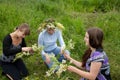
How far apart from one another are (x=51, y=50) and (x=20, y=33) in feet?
2.46

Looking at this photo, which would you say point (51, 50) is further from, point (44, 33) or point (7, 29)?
point (7, 29)

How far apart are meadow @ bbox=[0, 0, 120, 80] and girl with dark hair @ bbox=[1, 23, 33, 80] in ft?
0.74

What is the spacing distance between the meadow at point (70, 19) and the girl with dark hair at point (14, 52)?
0.23 metres

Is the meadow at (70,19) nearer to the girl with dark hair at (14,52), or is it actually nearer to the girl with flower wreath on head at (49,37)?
the girl with dark hair at (14,52)

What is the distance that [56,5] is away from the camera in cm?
754

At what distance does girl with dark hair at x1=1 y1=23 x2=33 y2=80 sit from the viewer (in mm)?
4750

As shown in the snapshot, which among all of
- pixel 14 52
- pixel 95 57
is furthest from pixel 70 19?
pixel 95 57

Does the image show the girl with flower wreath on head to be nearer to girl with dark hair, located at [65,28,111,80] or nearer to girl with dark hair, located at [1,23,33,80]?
girl with dark hair, located at [1,23,33,80]

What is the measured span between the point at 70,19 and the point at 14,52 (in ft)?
7.72

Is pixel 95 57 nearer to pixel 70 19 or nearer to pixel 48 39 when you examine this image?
pixel 48 39

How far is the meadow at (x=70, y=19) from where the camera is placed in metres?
5.75

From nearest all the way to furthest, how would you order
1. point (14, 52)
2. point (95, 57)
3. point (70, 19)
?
point (95, 57) < point (14, 52) < point (70, 19)

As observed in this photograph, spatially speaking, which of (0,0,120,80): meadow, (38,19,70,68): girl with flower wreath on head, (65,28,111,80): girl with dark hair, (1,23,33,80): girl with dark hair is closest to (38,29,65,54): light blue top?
(38,19,70,68): girl with flower wreath on head

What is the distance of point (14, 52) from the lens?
4.84 metres
